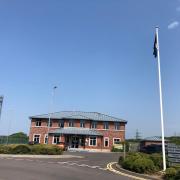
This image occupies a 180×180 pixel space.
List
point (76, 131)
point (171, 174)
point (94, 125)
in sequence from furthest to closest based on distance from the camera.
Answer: point (94, 125)
point (76, 131)
point (171, 174)

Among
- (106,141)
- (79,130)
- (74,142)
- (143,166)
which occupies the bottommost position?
(143,166)

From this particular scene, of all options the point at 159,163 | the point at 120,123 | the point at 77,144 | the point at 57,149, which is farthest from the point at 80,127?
the point at 159,163

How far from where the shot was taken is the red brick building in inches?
2322

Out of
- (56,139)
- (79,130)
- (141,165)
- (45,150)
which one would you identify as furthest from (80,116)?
(141,165)

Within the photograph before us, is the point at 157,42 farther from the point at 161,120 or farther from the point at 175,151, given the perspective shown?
the point at 175,151

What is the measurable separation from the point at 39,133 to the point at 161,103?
45.4 metres

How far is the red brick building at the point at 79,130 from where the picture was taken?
5897 cm

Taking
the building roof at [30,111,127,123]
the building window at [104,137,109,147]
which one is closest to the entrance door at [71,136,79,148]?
the building roof at [30,111,127,123]

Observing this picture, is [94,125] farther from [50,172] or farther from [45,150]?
[50,172]

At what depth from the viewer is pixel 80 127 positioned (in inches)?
2397

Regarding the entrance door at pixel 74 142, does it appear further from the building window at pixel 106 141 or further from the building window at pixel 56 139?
the building window at pixel 106 141

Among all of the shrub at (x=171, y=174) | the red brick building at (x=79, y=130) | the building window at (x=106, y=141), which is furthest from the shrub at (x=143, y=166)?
the building window at (x=106, y=141)

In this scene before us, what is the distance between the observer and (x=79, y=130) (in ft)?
197

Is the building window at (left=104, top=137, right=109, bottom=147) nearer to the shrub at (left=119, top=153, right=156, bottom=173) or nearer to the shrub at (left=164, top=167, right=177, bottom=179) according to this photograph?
the shrub at (left=119, top=153, right=156, bottom=173)
